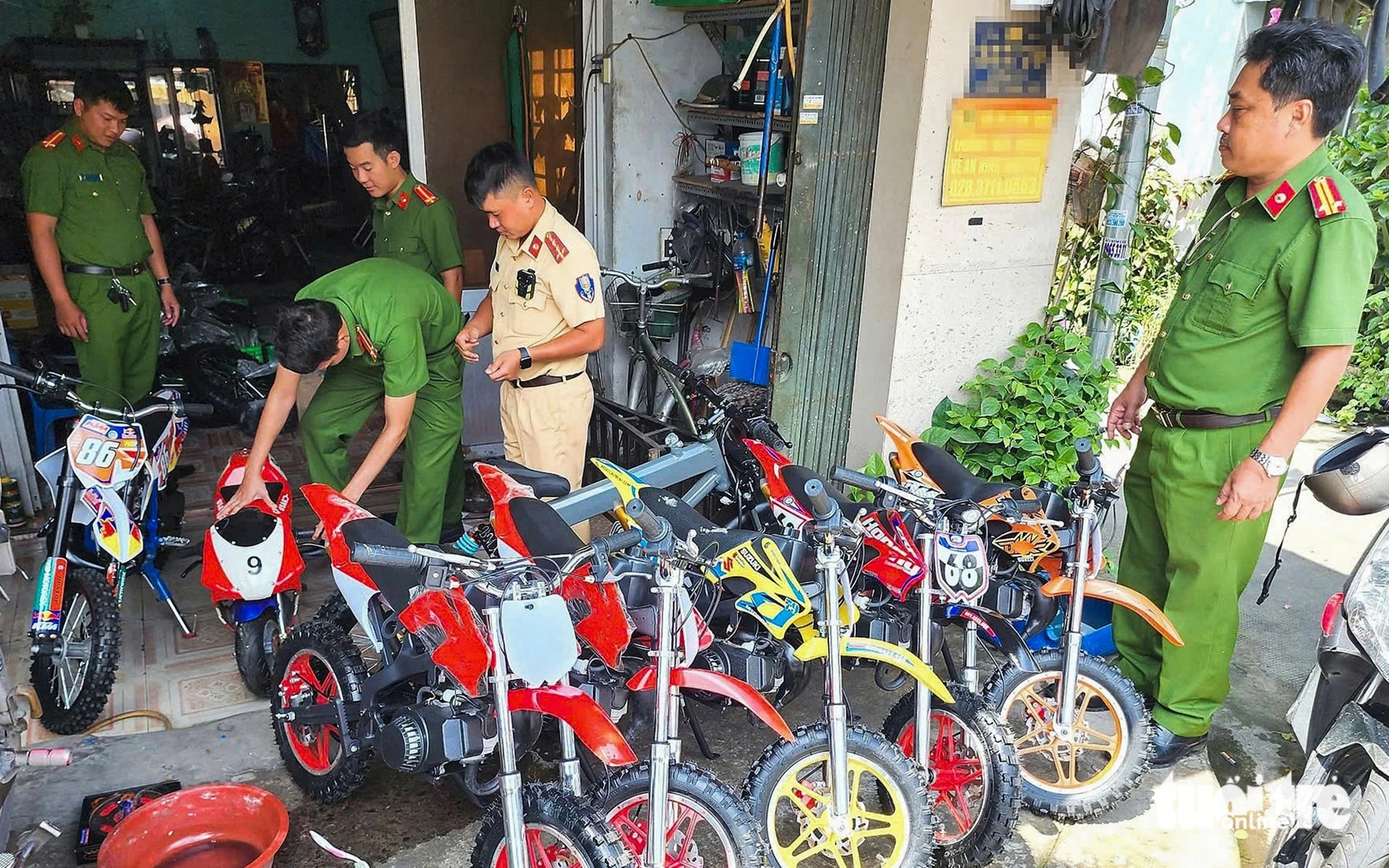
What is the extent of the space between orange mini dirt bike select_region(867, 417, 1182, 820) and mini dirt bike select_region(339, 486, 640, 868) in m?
0.97

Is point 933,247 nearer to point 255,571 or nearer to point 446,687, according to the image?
point 446,687

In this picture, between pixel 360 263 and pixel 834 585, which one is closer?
pixel 834 585

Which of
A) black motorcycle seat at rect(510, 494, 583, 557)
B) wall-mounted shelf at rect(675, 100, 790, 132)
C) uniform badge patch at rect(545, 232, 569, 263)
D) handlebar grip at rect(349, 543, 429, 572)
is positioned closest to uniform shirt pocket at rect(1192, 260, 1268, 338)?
black motorcycle seat at rect(510, 494, 583, 557)

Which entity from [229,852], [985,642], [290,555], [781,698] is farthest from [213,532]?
[985,642]

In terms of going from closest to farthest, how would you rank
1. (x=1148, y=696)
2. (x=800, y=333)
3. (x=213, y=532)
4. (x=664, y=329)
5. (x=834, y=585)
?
(x=834, y=585) < (x=213, y=532) < (x=1148, y=696) < (x=800, y=333) < (x=664, y=329)

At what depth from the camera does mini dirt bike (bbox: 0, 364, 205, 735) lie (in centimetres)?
290

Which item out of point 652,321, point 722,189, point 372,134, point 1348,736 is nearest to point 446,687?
point 1348,736

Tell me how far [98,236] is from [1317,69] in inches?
188

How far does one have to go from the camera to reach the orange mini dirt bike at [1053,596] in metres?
2.54

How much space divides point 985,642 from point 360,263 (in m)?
2.63

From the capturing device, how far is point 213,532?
2.92 meters

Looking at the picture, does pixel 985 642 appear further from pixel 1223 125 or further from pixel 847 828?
pixel 1223 125

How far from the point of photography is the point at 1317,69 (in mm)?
2473

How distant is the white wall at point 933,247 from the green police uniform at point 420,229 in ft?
6.39
